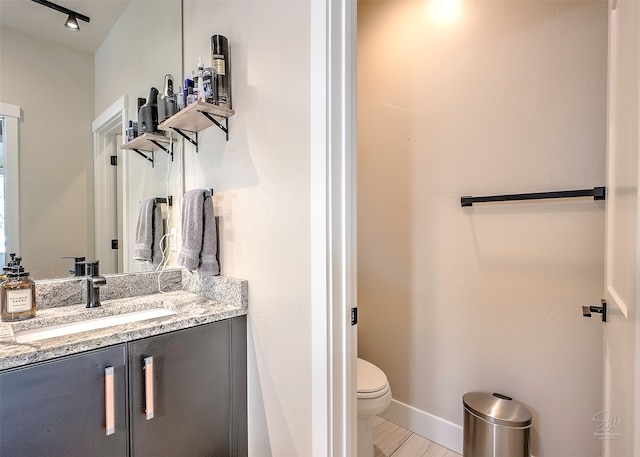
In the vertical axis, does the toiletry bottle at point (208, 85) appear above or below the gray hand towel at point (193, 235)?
Answer: above

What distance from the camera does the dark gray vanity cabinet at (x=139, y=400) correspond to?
0.84 metres

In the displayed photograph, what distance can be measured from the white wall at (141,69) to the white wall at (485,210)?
44.9 inches

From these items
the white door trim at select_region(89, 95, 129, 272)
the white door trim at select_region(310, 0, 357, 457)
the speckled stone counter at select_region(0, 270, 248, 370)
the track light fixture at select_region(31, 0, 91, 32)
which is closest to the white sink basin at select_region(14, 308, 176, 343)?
the speckled stone counter at select_region(0, 270, 248, 370)

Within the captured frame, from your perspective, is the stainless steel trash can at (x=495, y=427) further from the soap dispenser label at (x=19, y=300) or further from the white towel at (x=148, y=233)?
the soap dispenser label at (x=19, y=300)

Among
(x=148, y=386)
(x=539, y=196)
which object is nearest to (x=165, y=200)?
(x=148, y=386)

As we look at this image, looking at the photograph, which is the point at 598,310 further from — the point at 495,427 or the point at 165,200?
the point at 165,200

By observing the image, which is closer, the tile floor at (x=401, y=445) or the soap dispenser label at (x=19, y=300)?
the soap dispenser label at (x=19, y=300)

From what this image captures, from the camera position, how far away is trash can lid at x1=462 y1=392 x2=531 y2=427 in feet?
4.48

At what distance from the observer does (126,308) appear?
4.22 feet

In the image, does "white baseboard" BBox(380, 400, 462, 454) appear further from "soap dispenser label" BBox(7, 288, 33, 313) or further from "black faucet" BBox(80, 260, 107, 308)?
"soap dispenser label" BBox(7, 288, 33, 313)

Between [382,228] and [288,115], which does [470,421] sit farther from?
[288,115]

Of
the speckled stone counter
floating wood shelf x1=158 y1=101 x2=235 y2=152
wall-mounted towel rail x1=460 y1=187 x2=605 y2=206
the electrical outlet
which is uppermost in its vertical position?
floating wood shelf x1=158 y1=101 x2=235 y2=152

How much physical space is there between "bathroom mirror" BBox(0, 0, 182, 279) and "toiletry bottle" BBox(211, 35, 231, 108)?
0.57 m

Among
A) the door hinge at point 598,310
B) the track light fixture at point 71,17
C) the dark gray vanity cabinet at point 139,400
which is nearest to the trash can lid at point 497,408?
the door hinge at point 598,310
